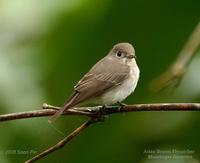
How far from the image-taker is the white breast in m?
3.40

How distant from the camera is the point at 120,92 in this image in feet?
11.6

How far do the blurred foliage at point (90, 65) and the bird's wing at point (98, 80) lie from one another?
0.10 m

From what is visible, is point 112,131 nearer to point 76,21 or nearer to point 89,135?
point 89,135

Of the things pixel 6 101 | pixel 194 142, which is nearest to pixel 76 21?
pixel 6 101

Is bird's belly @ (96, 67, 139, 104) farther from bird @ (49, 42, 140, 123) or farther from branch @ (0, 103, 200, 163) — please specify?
branch @ (0, 103, 200, 163)

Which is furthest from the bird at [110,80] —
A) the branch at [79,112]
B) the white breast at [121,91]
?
the branch at [79,112]

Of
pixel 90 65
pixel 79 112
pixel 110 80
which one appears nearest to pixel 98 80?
pixel 110 80

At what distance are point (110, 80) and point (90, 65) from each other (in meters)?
0.74

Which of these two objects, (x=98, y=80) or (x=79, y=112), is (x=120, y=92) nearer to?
(x=98, y=80)

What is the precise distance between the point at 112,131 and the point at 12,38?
945mm

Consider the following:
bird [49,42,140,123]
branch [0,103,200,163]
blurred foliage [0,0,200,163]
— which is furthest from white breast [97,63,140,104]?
branch [0,103,200,163]

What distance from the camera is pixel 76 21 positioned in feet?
9.26

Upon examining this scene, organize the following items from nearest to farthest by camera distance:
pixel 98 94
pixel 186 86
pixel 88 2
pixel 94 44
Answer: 1. pixel 186 86
2. pixel 94 44
3. pixel 88 2
4. pixel 98 94

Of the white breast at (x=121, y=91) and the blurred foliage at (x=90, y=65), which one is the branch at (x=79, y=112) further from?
the white breast at (x=121, y=91)
